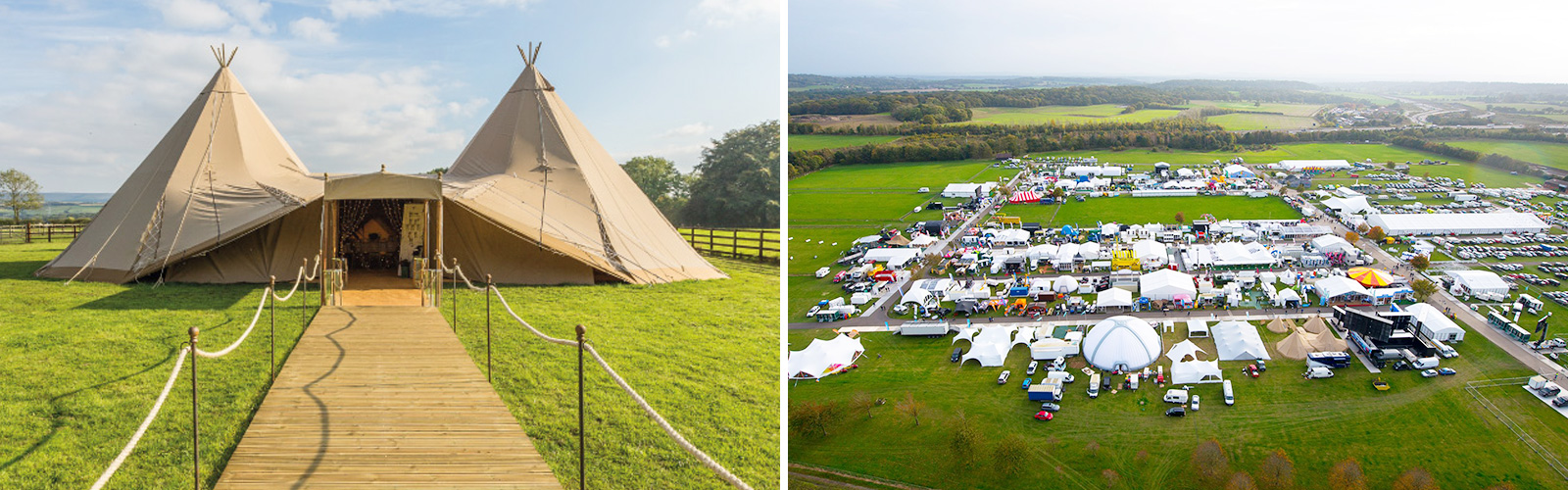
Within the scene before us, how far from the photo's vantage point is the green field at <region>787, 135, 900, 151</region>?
3003 cm

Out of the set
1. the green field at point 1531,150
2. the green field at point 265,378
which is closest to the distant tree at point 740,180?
the green field at point 265,378

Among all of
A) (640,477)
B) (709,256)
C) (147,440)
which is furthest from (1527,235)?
(147,440)

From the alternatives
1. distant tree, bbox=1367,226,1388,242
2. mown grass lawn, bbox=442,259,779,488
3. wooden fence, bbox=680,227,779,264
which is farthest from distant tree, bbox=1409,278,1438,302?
mown grass lawn, bbox=442,259,779,488

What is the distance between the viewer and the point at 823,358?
447 inches

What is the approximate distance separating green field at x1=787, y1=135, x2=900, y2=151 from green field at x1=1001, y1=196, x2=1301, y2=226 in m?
7.54

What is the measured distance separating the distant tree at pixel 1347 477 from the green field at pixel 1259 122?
35.2 metres

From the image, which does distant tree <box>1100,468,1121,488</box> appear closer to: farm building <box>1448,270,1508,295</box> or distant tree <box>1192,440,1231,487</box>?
distant tree <box>1192,440,1231,487</box>

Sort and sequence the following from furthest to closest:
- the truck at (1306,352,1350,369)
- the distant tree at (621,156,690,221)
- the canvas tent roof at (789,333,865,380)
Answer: the distant tree at (621,156,690,221) < the canvas tent roof at (789,333,865,380) < the truck at (1306,352,1350,369)

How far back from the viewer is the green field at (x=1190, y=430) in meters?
8.21

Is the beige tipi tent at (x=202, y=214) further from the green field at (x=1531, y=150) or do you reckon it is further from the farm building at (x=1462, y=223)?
the green field at (x=1531, y=150)

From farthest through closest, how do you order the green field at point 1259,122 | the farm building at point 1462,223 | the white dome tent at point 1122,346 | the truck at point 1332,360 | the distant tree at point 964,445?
the green field at point 1259,122 → the farm building at point 1462,223 → the white dome tent at point 1122,346 → the truck at point 1332,360 → the distant tree at point 964,445

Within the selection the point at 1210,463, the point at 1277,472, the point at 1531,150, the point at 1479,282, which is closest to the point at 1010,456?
the point at 1210,463

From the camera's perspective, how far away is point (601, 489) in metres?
3.27

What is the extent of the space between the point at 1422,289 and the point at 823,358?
10.6 metres
